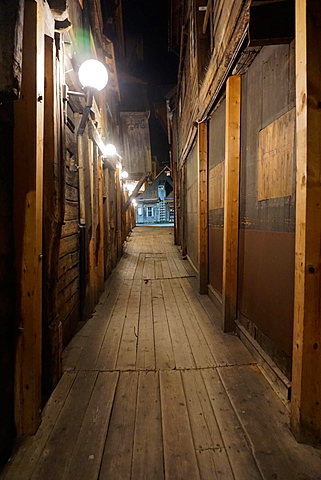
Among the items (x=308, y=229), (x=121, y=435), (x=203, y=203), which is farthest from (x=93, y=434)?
(x=203, y=203)

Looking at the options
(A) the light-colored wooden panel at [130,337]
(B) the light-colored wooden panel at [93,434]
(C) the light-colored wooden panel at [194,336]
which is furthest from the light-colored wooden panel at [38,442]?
(C) the light-colored wooden panel at [194,336]

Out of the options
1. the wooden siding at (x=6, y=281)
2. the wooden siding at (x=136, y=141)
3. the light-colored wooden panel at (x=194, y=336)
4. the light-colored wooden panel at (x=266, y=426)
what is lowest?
the light-colored wooden panel at (x=266, y=426)

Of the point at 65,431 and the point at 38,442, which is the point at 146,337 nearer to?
the point at 65,431

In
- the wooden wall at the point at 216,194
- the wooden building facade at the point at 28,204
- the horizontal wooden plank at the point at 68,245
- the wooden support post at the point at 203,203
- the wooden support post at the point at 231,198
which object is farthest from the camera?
the wooden support post at the point at 203,203

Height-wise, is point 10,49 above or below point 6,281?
above

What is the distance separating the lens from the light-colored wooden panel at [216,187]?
3.83 meters

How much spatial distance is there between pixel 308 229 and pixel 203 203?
3.18 m

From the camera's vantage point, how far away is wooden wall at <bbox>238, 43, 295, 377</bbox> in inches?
81.0

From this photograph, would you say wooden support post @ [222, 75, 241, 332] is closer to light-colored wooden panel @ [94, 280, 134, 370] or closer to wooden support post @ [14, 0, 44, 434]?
light-colored wooden panel @ [94, 280, 134, 370]

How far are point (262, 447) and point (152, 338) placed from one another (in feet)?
5.62

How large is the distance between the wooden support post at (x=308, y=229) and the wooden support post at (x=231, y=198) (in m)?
1.47

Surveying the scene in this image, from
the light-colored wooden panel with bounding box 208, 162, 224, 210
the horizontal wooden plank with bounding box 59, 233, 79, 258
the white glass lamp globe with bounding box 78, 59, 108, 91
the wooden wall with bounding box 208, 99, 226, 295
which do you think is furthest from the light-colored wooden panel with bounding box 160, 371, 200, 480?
the white glass lamp globe with bounding box 78, 59, 108, 91

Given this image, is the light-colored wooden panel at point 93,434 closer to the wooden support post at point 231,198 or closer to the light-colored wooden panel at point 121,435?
the light-colored wooden panel at point 121,435

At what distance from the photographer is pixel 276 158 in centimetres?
226
